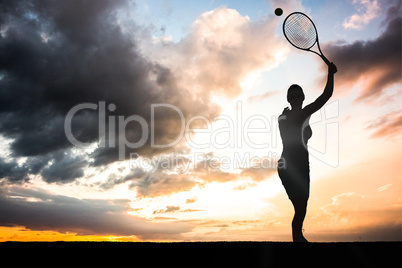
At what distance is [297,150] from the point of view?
841 centimetres

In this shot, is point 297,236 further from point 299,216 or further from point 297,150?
point 297,150

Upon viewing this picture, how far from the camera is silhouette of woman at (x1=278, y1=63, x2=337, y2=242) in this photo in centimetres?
832

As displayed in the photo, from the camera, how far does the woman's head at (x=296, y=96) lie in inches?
350

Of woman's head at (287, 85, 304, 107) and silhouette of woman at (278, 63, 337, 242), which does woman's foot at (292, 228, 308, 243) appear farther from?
woman's head at (287, 85, 304, 107)
